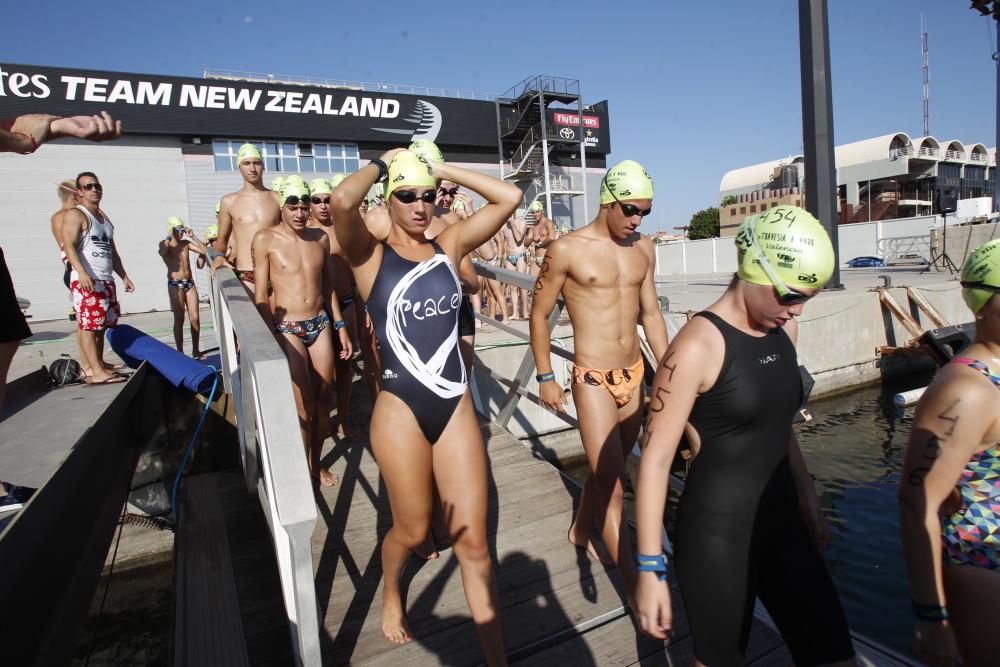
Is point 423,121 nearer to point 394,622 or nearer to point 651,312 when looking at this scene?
point 651,312

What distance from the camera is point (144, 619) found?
196 inches

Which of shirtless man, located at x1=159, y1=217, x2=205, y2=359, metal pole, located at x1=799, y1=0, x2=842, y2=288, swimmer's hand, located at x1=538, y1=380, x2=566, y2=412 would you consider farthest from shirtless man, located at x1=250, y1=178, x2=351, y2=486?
metal pole, located at x1=799, y1=0, x2=842, y2=288

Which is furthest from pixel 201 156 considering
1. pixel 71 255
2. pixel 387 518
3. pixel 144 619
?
pixel 387 518

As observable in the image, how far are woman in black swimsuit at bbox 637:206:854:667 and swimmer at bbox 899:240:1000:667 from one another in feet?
0.92

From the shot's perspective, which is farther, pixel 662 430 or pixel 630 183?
pixel 630 183

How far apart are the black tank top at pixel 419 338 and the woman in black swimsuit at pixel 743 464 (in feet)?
3.31

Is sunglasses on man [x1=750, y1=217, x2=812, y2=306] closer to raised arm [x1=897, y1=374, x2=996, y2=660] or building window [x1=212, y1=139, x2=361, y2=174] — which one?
raised arm [x1=897, y1=374, x2=996, y2=660]

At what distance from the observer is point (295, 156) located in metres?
28.0

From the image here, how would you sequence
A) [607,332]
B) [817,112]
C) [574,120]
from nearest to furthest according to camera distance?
[607,332] → [817,112] → [574,120]

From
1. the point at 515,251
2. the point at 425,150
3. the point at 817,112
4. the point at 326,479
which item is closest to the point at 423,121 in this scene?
the point at 817,112

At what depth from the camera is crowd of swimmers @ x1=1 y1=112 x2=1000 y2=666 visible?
171 cm

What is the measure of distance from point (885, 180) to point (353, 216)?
2504 inches

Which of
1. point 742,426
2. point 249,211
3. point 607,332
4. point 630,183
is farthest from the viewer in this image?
point 249,211

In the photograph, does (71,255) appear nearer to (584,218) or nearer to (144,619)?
(144,619)
